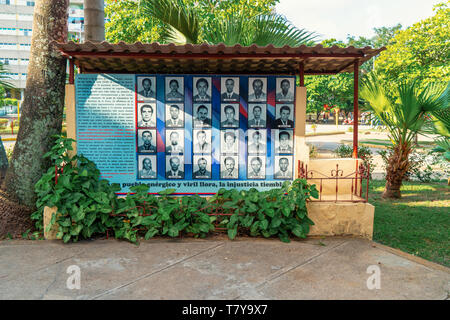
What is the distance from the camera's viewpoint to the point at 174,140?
20.1 feet

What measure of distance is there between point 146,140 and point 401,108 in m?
5.68

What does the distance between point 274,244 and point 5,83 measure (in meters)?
6.34

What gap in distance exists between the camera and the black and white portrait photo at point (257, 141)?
20.2 ft

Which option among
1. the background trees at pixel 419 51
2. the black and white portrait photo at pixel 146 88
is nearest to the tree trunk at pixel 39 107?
the black and white portrait photo at pixel 146 88

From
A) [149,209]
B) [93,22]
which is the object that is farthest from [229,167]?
[93,22]

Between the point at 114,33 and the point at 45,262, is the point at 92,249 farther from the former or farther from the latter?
the point at 114,33

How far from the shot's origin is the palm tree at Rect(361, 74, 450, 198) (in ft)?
27.0

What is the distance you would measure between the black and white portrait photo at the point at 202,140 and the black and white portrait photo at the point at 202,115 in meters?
0.09

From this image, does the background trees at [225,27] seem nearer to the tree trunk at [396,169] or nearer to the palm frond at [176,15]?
the palm frond at [176,15]

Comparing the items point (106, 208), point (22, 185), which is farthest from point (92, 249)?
point (22, 185)

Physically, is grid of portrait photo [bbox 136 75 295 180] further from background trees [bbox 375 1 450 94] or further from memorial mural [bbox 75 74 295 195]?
background trees [bbox 375 1 450 94]

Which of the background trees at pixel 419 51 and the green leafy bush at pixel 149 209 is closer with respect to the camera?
the green leafy bush at pixel 149 209

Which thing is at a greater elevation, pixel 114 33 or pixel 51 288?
pixel 114 33

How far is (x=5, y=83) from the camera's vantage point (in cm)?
791
